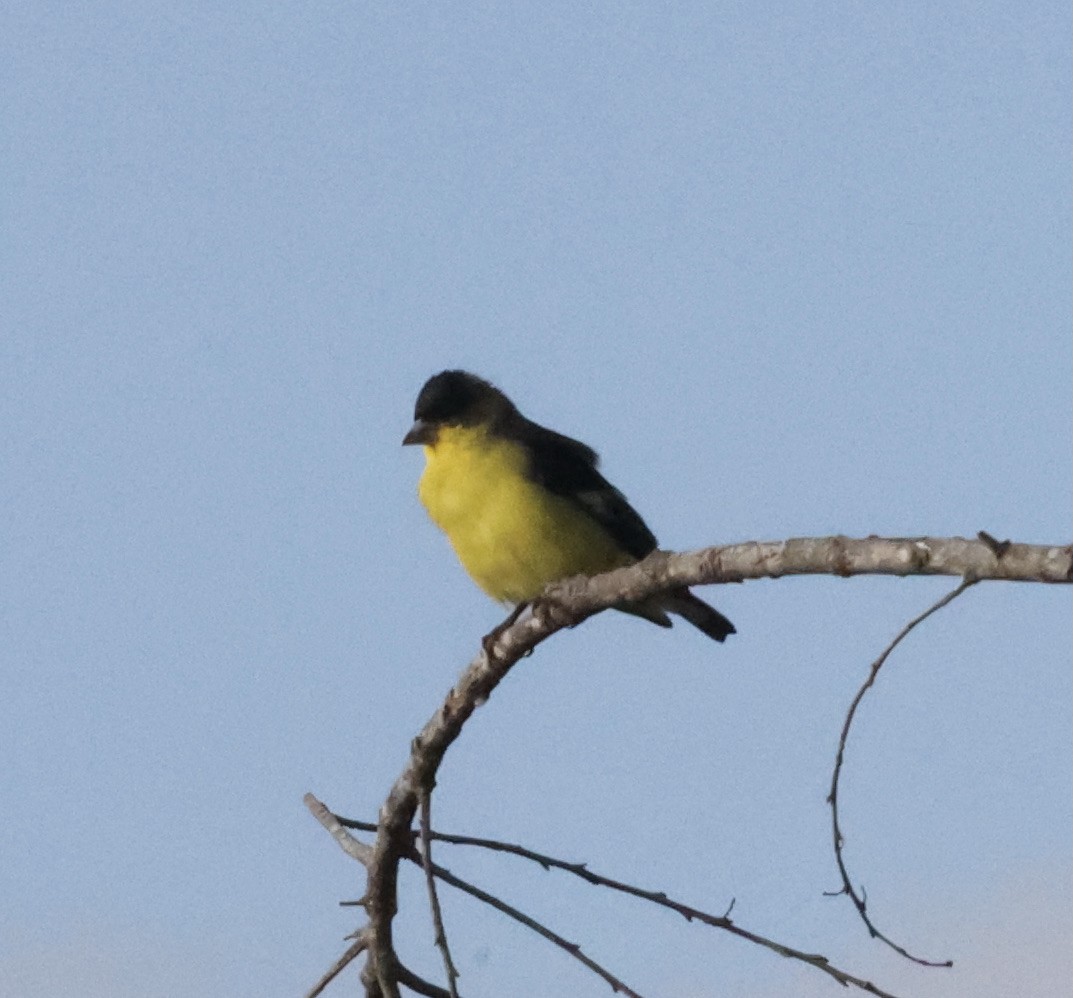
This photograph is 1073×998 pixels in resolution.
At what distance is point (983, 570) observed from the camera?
4031 mm

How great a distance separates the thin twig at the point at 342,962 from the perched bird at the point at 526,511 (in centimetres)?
176

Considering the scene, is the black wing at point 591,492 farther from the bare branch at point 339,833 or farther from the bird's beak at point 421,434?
the bare branch at point 339,833

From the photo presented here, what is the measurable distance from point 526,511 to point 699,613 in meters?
0.97

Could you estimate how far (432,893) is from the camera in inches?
216

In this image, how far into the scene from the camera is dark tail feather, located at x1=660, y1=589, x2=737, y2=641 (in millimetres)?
8180

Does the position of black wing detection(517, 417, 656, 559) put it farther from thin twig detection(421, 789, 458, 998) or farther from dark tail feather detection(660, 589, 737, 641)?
thin twig detection(421, 789, 458, 998)

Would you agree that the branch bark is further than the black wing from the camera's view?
No

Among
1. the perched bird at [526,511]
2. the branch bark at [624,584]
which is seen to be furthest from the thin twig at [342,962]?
the perched bird at [526,511]

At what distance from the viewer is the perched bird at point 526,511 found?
7.73m

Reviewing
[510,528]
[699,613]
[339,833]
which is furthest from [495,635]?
[699,613]

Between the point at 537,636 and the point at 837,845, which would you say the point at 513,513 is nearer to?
the point at 537,636

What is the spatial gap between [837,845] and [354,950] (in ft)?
6.23

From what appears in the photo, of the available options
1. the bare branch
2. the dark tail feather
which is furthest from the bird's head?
the bare branch

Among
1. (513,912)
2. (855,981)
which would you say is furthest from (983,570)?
(513,912)
